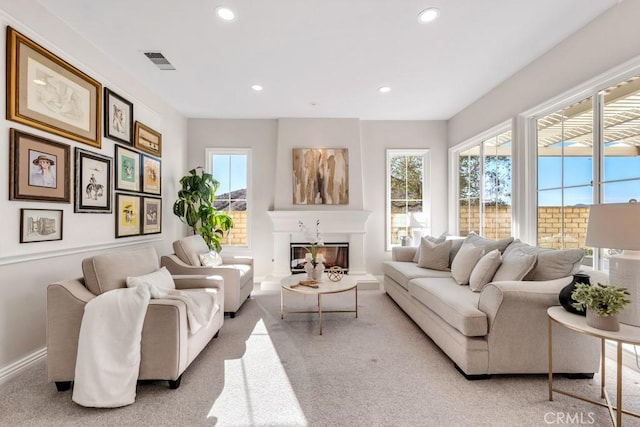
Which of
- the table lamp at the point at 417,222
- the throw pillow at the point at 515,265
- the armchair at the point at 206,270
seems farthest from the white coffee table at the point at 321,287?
the table lamp at the point at 417,222

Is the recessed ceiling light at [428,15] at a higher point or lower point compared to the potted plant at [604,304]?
higher

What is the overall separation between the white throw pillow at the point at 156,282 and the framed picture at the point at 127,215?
3.94 feet

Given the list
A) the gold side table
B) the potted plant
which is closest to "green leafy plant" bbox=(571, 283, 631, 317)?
the potted plant

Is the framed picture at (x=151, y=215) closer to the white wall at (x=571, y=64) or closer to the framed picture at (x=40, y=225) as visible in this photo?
the framed picture at (x=40, y=225)

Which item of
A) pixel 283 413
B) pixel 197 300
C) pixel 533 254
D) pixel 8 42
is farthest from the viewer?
pixel 533 254

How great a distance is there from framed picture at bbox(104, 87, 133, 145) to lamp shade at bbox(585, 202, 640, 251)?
4.21 metres

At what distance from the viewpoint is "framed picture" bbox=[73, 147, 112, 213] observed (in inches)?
111

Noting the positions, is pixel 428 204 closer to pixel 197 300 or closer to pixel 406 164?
pixel 406 164

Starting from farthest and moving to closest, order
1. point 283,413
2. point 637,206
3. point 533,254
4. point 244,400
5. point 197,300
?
point 533,254 < point 197,300 < point 244,400 < point 283,413 < point 637,206

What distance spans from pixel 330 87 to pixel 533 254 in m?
2.91

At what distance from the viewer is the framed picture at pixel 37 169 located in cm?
221

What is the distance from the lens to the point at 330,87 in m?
3.93

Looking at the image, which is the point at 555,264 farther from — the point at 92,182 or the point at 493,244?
the point at 92,182

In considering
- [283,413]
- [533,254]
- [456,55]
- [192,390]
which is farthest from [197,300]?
[456,55]
